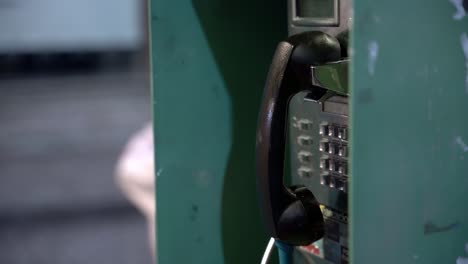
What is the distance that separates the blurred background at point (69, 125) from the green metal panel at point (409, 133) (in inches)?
86.5

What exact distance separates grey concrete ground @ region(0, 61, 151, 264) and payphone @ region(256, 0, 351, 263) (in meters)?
2.01

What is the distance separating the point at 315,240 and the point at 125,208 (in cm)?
272

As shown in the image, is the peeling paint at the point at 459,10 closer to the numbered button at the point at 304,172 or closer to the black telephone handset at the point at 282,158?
the black telephone handset at the point at 282,158

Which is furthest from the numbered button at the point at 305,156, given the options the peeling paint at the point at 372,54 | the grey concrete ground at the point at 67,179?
the grey concrete ground at the point at 67,179

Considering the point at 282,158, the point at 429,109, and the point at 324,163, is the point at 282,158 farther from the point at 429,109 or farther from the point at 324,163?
the point at 429,109

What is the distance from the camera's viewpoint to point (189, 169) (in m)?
0.86

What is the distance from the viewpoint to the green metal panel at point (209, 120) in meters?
0.83

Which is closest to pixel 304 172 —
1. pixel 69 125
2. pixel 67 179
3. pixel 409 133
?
pixel 409 133

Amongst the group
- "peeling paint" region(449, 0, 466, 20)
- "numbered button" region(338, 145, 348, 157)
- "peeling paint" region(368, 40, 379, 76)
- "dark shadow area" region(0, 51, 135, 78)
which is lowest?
"dark shadow area" region(0, 51, 135, 78)

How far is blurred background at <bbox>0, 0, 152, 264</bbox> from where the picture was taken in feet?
9.81

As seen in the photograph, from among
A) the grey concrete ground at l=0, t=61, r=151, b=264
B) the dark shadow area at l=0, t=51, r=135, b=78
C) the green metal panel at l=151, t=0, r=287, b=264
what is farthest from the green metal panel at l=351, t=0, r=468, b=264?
the dark shadow area at l=0, t=51, r=135, b=78

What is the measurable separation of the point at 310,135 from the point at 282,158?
5cm

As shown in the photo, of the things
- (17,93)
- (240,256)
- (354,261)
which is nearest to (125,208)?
(240,256)

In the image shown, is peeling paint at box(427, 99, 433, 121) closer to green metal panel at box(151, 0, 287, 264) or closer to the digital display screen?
the digital display screen
